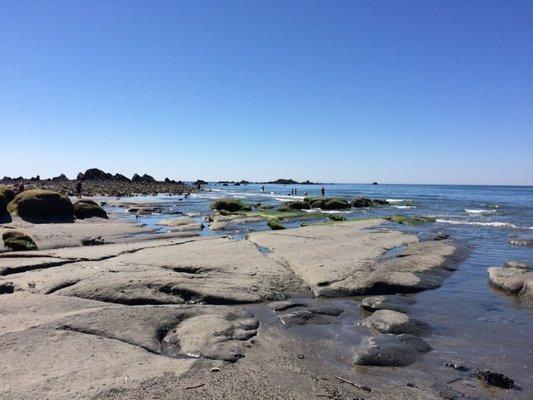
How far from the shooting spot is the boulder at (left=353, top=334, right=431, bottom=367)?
19.9ft

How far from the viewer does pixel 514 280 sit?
10.7 metres

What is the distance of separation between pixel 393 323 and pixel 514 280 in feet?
17.3

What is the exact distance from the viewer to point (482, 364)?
242 inches

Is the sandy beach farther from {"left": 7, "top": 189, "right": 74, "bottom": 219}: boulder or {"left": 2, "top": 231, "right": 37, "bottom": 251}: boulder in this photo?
{"left": 7, "top": 189, "right": 74, "bottom": 219}: boulder

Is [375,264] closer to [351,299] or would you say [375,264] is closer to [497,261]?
[351,299]

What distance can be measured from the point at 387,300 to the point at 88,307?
6.46 meters

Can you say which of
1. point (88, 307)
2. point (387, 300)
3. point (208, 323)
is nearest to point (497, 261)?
point (387, 300)

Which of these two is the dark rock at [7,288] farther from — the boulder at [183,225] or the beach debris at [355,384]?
the boulder at [183,225]

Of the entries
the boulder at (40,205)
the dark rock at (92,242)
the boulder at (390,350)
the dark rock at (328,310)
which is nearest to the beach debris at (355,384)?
the boulder at (390,350)

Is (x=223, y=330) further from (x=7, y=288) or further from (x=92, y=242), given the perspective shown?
(x=92, y=242)

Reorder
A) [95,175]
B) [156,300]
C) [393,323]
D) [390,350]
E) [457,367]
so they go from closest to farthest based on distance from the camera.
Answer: [457,367], [390,350], [393,323], [156,300], [95,175]

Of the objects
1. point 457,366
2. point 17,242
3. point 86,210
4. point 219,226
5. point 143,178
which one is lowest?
point 457,366

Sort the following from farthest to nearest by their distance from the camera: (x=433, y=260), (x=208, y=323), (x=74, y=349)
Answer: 1. (x=433, y=260)
2. (x=208, y=323)
3. (x=74, y=349)

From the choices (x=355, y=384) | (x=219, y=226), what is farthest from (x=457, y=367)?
(x=219, y=226)
